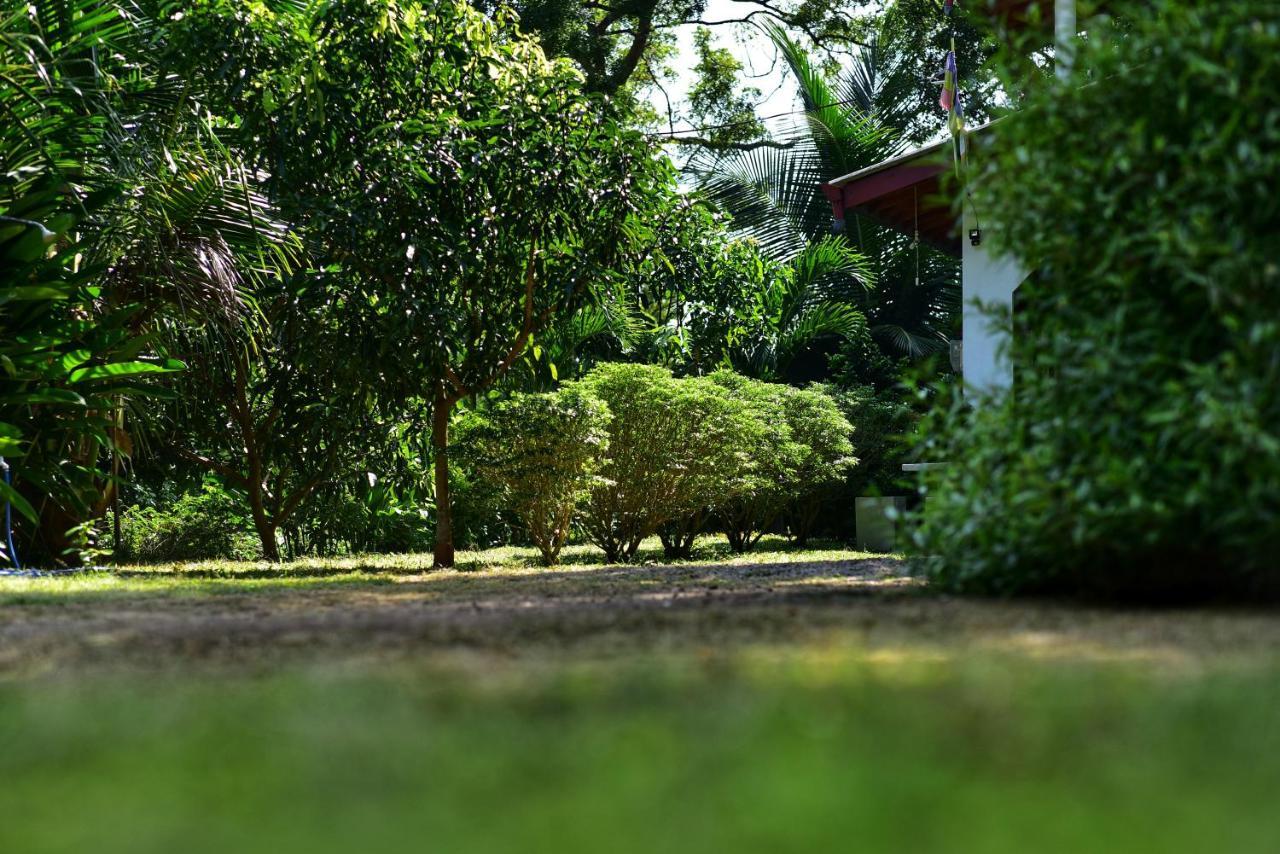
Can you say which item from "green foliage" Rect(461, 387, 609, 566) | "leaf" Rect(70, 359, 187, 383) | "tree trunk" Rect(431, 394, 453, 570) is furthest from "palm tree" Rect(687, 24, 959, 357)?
"leaf" Rect(70, 359, 187, 383)

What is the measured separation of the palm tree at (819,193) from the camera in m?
21.2

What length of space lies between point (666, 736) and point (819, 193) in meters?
20.8

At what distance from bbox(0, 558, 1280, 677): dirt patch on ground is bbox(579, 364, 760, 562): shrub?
5302 mm

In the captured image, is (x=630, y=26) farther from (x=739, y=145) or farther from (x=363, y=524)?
(x=363, y=524)

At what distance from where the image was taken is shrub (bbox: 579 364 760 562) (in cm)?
1152

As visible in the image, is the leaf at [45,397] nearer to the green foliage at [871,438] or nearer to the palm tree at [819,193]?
the green foliage at [871,438]

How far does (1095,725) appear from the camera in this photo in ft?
7.51

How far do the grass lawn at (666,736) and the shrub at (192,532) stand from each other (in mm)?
11372

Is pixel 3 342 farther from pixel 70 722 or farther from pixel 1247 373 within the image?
pixel 1247 373

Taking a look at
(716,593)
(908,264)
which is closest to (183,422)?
(716,593)

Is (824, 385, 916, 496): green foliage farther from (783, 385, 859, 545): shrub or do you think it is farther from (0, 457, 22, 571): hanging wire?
(0, 457, 22, 571): hanging wire

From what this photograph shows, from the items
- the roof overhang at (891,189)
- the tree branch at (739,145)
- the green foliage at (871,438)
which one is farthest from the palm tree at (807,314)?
the roof overhang at (891,189)

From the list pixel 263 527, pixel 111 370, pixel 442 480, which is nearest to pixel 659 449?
pixel 442 480

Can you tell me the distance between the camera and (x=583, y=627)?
4082 millimetres
